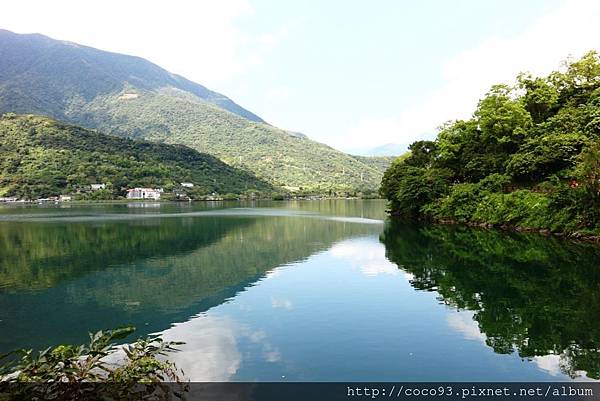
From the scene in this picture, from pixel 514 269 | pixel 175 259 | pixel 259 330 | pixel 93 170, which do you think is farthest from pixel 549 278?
pixel 93 170

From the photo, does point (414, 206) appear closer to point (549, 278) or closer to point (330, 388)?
point (549, 278)

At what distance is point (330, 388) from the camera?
1167 cm

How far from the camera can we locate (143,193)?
172 meters

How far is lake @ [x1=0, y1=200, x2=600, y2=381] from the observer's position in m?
13.5

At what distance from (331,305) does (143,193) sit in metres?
164

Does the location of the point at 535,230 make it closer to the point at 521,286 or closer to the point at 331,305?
the point at 521,286

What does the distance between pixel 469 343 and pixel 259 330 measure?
7.75 meters

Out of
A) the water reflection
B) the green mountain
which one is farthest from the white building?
the water reflection

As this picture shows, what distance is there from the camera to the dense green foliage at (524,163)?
41.7 meters

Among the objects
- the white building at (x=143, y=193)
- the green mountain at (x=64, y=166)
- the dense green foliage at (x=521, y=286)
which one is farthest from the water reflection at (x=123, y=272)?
the green mountain at (x=64, y=166)

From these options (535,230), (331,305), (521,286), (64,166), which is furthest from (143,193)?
(521,286)

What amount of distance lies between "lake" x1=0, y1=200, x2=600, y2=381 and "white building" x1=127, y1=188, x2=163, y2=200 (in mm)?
133215

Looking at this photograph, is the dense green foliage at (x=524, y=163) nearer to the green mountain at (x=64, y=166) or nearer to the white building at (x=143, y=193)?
the white building at (x=143, y=193)

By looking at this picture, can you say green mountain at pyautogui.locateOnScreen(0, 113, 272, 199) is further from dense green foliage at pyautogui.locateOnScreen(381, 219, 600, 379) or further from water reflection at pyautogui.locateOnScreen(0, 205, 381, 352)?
dense green foliage at pyautogui.locateOnScreen(381, 219, 600, 379)
